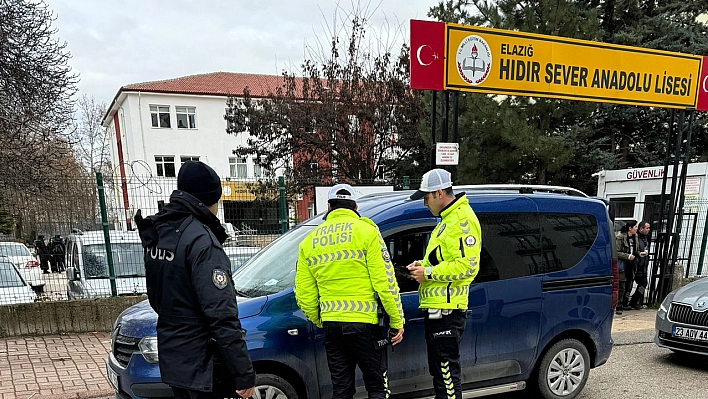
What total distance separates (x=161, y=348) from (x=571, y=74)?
6917 mm

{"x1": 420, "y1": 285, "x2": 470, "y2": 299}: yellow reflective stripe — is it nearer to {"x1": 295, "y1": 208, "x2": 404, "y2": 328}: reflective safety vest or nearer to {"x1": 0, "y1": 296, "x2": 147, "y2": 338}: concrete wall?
{"x1": 295, "y1": 208, "x2": 404, "y2": 328}: reflective safety vest

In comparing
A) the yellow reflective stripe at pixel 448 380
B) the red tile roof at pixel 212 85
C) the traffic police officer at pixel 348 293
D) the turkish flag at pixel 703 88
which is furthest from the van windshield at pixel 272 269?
the red tile roof at pixel 212 85

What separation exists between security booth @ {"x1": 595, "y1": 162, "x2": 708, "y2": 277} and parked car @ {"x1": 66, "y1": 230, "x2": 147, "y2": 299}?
29.1ft

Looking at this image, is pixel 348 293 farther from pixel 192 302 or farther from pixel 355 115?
pixel 355 115

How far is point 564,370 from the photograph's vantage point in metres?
4.27

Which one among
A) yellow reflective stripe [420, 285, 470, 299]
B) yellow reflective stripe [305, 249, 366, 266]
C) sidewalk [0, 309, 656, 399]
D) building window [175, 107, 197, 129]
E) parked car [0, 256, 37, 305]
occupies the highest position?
building window [175, 107, 197, 129]

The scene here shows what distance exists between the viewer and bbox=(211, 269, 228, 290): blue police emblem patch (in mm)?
2221

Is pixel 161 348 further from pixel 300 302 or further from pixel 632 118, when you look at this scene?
pixel 632 118

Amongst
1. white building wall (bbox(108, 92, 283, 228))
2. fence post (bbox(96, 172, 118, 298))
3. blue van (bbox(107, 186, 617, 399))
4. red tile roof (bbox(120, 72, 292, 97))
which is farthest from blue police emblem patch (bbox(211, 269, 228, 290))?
red tile roof (bbox(120, 72, 292, 97))

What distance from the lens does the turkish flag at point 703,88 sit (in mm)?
7801

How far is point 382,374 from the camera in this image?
3.11 m

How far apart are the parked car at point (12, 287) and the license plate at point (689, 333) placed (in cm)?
901

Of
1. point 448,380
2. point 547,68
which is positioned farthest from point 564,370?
point 547,68

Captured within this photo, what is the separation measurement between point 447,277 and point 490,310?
3.00 ft
